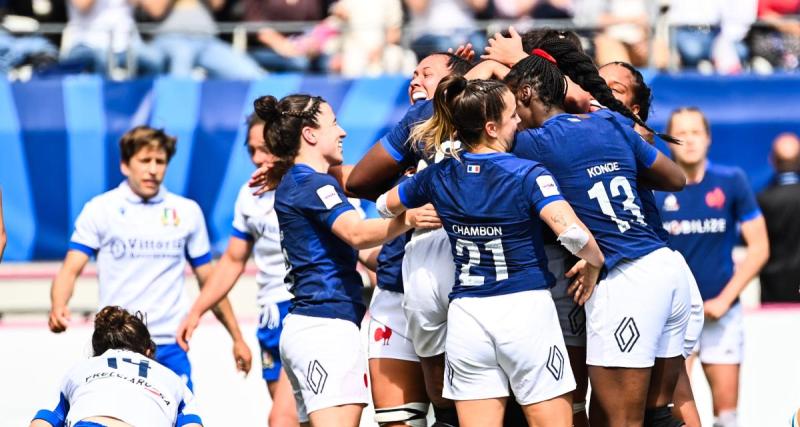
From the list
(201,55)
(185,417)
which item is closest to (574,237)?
(185,417)

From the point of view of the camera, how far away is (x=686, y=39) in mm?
10094

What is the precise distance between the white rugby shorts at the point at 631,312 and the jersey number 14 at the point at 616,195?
0.15 meters

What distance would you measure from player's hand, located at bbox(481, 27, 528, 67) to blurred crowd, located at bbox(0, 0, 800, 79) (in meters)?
4.72

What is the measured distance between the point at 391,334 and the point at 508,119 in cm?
111

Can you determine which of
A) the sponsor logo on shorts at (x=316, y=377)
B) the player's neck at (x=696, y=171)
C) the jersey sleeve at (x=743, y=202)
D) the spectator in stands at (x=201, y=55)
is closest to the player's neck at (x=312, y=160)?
the sponsor logo on shorts at (x=316, y=377)

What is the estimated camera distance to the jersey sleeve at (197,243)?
685 cm

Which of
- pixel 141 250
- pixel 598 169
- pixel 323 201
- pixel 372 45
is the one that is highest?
pixel 598 169

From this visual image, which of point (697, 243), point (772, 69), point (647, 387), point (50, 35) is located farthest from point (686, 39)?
point (647, 387)

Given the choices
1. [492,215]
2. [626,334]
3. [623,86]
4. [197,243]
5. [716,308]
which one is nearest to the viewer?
[492,215]

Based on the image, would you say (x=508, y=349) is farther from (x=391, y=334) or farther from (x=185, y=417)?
(x=185, y=417)

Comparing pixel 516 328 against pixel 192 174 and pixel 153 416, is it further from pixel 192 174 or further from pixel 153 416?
pixel 192 174

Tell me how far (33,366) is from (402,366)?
402 centimetres

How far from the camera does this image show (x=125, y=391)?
5.15 m

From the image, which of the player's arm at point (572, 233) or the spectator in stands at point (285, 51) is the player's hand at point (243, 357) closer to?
the player's arm at point (572, 233)
